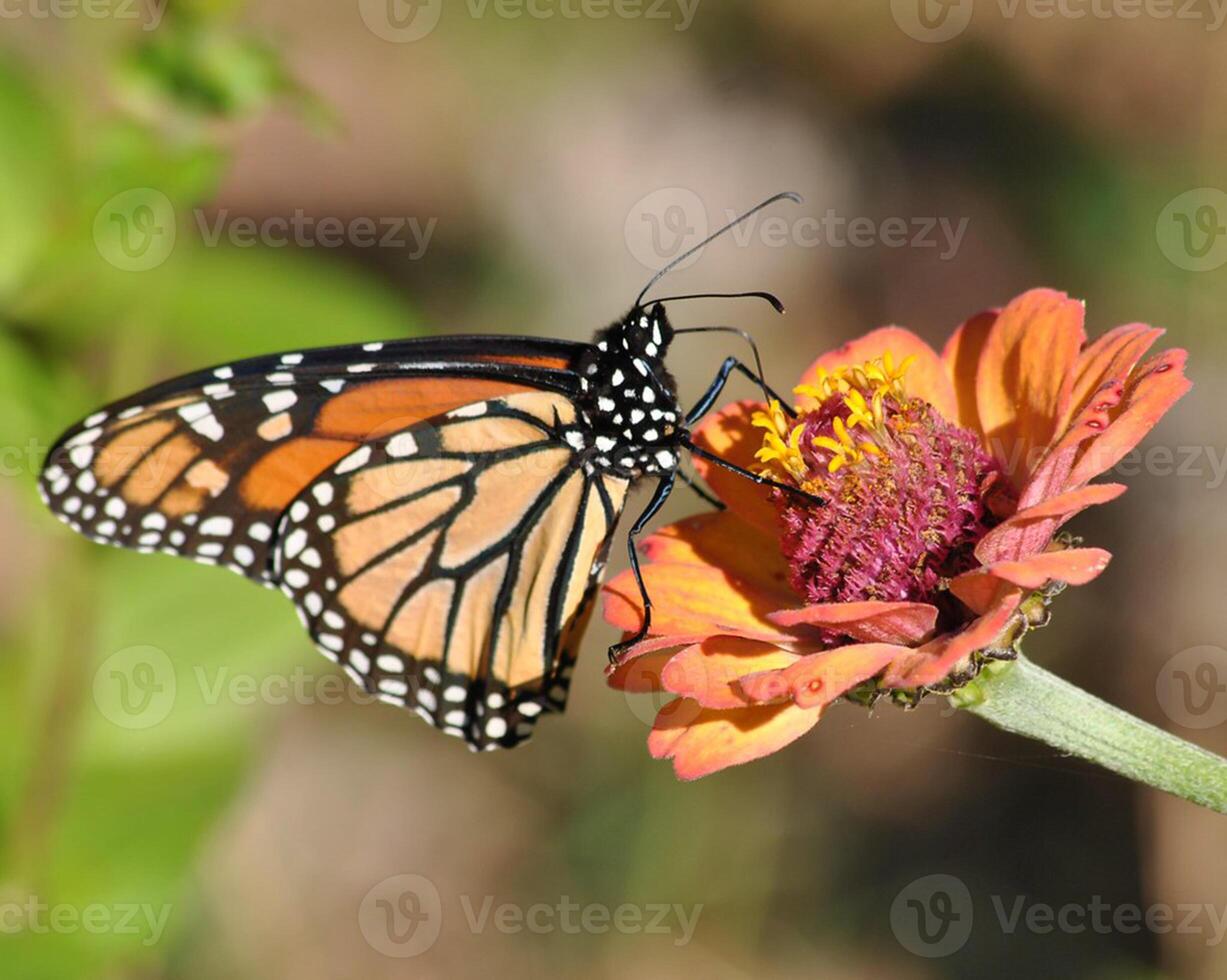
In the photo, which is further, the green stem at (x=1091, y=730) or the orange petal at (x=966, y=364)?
the orange petal at (x=966, y=364)

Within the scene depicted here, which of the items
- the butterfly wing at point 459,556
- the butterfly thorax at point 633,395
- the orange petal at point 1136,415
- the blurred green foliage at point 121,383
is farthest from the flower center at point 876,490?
the blurred green foliage at point 121,383

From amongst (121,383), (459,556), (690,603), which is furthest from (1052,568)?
(121,383)

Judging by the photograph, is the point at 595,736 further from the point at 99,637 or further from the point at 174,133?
the point at 174,133

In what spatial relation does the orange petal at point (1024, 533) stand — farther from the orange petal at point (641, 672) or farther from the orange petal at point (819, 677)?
the orange petal at point (641, 672)

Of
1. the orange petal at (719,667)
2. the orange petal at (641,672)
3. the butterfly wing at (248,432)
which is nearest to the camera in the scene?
the orange petal at (719,667)

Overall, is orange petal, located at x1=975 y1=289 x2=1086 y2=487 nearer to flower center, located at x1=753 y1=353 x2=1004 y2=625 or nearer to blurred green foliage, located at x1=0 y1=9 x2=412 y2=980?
flower center, located at x1=753 y1=353 x2=1004 y2=625
